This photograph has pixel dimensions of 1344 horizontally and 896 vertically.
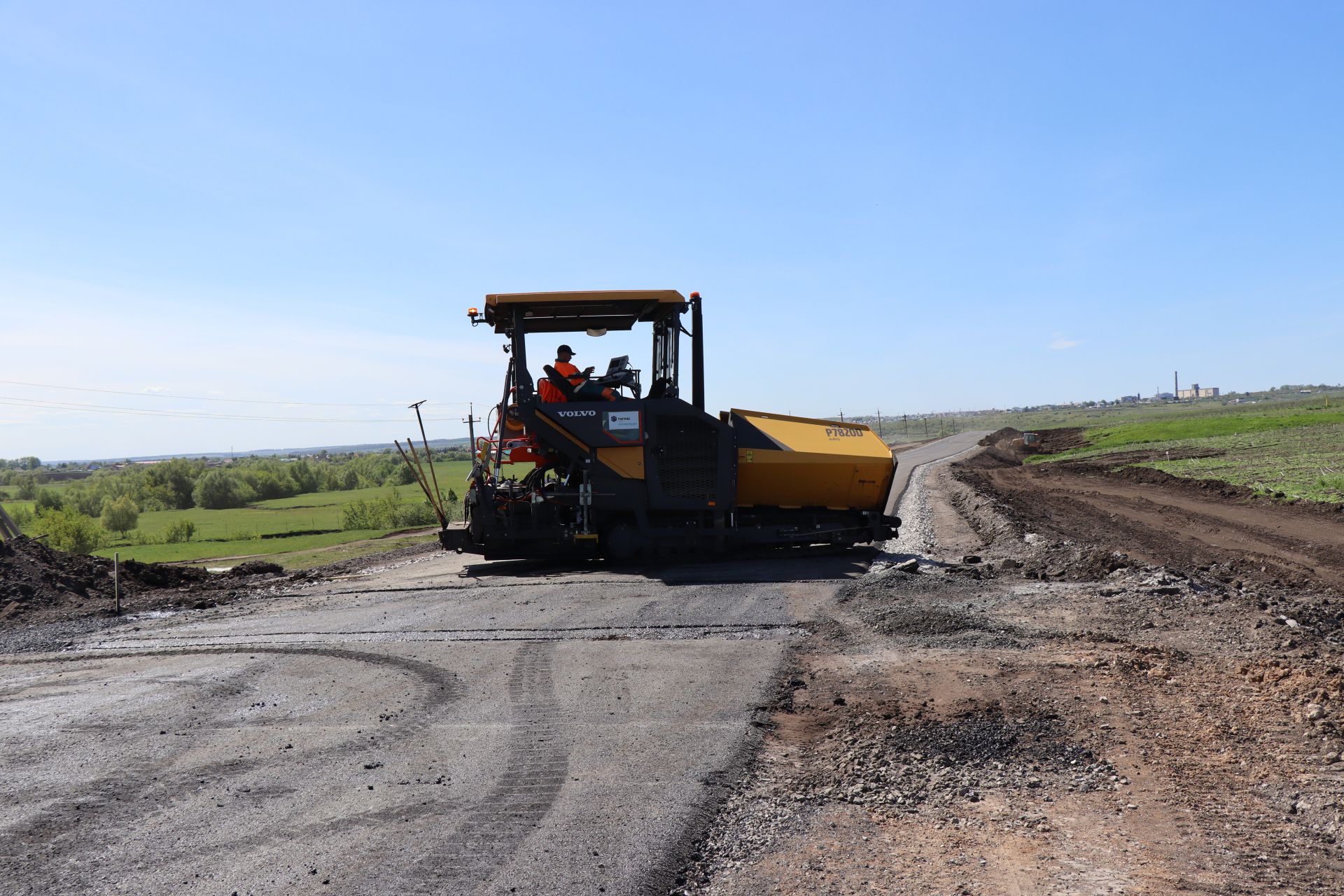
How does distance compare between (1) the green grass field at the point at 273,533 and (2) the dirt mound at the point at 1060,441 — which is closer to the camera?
(1) the green grass field at the point at 273,533

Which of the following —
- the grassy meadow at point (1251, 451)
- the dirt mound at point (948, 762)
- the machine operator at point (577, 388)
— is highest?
the machine operator at point (577, 388)

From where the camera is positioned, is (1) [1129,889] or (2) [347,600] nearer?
(1) [1129,889]

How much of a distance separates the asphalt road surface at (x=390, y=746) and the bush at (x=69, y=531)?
109ft

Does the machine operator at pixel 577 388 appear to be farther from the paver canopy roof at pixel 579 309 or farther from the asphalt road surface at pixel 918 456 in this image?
the asphalt road surface at pixel 918 456

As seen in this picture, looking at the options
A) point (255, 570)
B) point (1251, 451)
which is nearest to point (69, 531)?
point (255, 570)

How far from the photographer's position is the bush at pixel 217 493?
64.2 meters

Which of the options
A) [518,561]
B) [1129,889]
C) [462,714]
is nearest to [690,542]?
[518,561]

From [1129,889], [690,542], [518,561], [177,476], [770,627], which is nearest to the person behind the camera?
[1129,889]

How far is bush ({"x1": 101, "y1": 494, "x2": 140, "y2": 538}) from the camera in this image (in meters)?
48.7

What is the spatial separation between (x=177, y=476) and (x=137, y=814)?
69.3 metres

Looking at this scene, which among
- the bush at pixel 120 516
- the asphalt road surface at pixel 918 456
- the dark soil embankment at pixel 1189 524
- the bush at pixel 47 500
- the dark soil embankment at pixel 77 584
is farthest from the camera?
the bush at pixel 47 500

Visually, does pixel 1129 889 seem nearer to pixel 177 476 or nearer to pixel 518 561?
pixel 518 561

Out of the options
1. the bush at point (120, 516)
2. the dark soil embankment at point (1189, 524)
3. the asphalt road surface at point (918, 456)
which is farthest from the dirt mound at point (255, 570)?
the bush at point (120, 516)

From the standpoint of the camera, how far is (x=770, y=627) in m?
8.67
